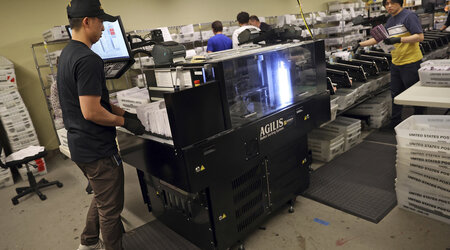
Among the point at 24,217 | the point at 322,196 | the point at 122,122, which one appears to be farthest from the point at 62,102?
the point at 322,196

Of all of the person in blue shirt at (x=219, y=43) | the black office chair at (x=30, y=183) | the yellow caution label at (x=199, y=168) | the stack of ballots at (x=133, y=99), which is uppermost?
the person in blue shirt at (x=219, y=43)

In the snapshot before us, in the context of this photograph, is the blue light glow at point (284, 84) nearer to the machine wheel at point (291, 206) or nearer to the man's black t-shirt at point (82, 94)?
the machine wheel at point (291, 206)

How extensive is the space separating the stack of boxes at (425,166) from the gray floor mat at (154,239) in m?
1.62

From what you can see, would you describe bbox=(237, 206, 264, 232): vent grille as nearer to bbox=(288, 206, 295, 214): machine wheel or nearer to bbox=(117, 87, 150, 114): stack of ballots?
bbox=(288, 206, 295, 214): machine wheel

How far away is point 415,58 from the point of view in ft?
11.2

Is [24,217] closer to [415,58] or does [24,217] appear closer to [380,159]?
[380,159]

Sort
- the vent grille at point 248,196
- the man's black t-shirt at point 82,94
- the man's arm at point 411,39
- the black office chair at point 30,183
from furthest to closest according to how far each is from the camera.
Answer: the black office chair at point 30,183 → the man's arm at point 411,39 → the vent grille at point 248,196 → the man's black t-shirt at point 82,94

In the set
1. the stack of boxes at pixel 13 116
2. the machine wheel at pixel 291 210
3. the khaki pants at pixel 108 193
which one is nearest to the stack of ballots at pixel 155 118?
the khaki pants at pixel 108 193

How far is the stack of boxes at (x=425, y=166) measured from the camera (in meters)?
2.05

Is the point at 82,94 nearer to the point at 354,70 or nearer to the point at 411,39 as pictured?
the point at 354,70

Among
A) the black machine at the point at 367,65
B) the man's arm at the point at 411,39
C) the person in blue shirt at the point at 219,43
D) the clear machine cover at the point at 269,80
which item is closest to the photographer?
the clear machine cover at the point at 269,80

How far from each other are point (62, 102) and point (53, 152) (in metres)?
3.50

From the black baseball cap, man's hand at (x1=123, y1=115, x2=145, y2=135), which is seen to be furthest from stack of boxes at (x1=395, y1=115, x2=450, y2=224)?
the black baseball cap

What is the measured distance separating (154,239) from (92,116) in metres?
1.21
